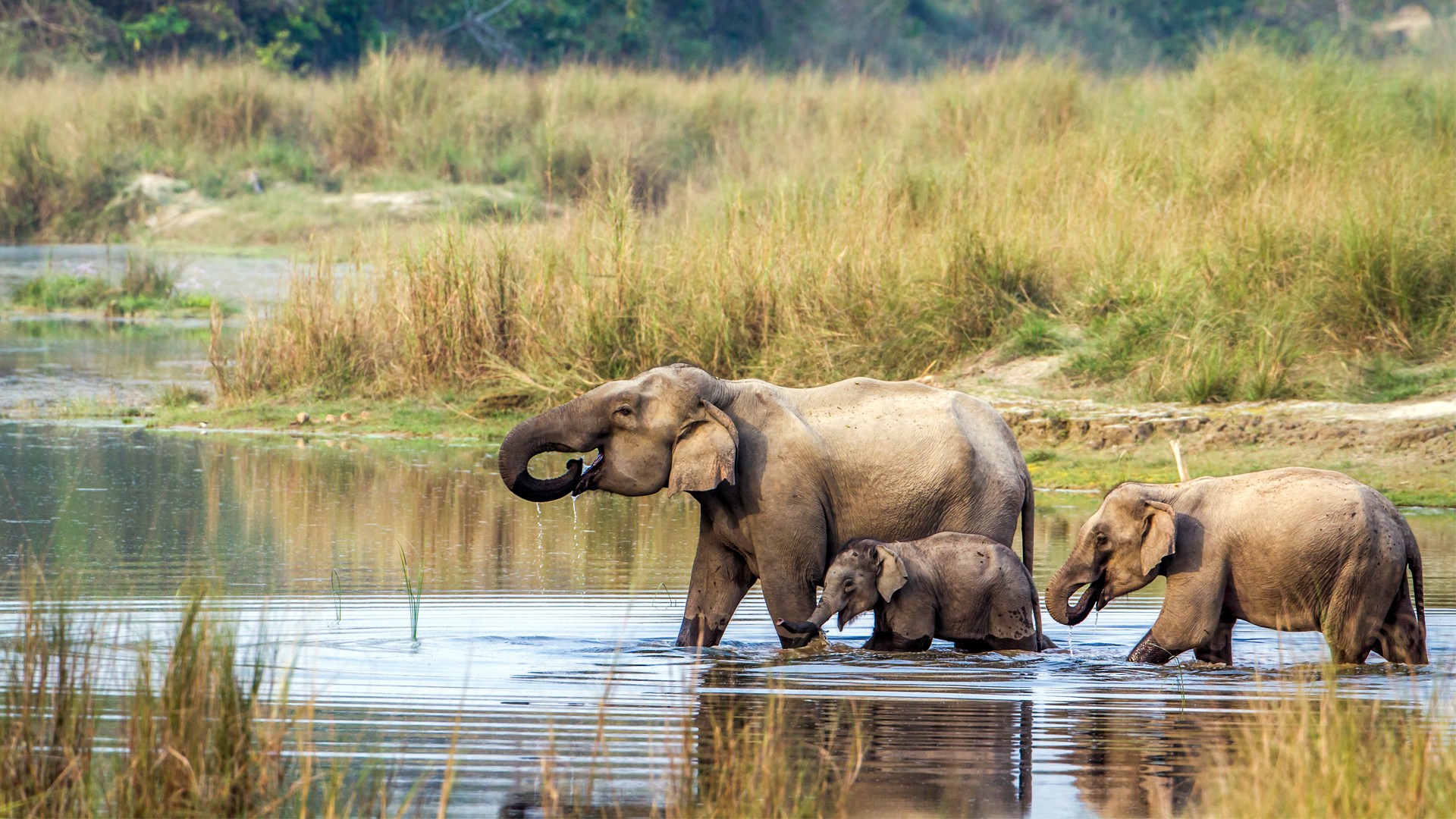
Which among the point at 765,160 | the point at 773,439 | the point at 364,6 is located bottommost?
the point at 773,439

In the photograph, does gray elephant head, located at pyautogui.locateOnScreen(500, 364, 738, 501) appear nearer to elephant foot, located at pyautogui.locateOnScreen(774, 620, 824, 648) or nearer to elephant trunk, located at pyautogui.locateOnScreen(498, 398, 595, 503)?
elephant trunk, located at pyautogui.locateOnScreen(498, 398, 595, 503)

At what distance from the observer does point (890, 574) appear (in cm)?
827

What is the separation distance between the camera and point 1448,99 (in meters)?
20.2

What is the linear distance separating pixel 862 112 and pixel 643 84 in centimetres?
633

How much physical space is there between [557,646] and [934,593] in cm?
154

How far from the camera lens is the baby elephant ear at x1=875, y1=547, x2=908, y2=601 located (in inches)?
325

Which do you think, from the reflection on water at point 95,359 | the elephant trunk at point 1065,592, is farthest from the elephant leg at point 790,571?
the reflection on water at point 95,359

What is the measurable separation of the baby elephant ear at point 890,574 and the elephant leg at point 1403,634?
2.01 m

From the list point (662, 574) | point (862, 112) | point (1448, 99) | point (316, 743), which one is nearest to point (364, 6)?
point (862, 112)

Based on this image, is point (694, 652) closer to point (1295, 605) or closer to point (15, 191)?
point (1295, 605)

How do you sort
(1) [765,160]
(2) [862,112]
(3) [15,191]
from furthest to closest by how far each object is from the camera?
1. (3) [15,191]
2. (2) [862,112]
3. (1) [765,160]

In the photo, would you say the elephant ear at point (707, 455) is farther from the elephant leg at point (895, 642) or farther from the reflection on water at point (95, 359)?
the reflection on water at point (95, 359)

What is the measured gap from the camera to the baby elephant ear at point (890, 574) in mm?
8258

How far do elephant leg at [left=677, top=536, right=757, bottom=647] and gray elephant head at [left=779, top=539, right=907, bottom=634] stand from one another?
43cm
